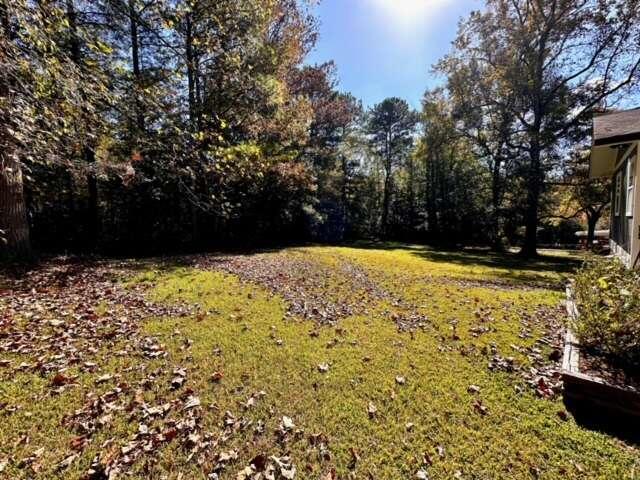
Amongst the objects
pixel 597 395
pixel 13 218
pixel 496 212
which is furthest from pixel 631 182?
pixel 496 212

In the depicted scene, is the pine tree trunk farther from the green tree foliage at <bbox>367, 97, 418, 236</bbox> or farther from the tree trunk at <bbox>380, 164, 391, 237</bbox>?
the green tree foliage at <bbox>367, 97, 418, 236</bbox>

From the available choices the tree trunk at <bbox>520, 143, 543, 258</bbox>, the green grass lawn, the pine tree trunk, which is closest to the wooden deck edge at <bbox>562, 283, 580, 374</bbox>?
the green grass lawn

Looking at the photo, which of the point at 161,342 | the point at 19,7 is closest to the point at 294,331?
the point at 161,342

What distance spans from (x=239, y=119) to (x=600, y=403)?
12.5 m

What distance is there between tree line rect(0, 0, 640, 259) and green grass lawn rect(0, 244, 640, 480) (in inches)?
90.3

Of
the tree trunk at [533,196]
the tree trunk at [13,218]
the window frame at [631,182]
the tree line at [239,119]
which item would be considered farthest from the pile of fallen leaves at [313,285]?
the tree trunk at [533,196]

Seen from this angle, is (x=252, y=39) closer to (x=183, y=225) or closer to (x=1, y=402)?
(x=183, y=225)

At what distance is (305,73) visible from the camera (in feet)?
76.1

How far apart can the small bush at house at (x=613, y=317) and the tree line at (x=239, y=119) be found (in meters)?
5.01

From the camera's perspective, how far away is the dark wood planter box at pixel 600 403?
9.69 feet

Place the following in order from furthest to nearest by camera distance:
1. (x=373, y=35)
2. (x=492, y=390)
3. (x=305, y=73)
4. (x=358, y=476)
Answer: (x=305, y=73) < (x=373, y=35) < (x=492, y=390) < (x=358, y=476)

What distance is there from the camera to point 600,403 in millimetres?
3127

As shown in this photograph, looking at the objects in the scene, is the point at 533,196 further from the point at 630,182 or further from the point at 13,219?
the point at 13,219

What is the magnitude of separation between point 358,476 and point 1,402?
3.40 m
